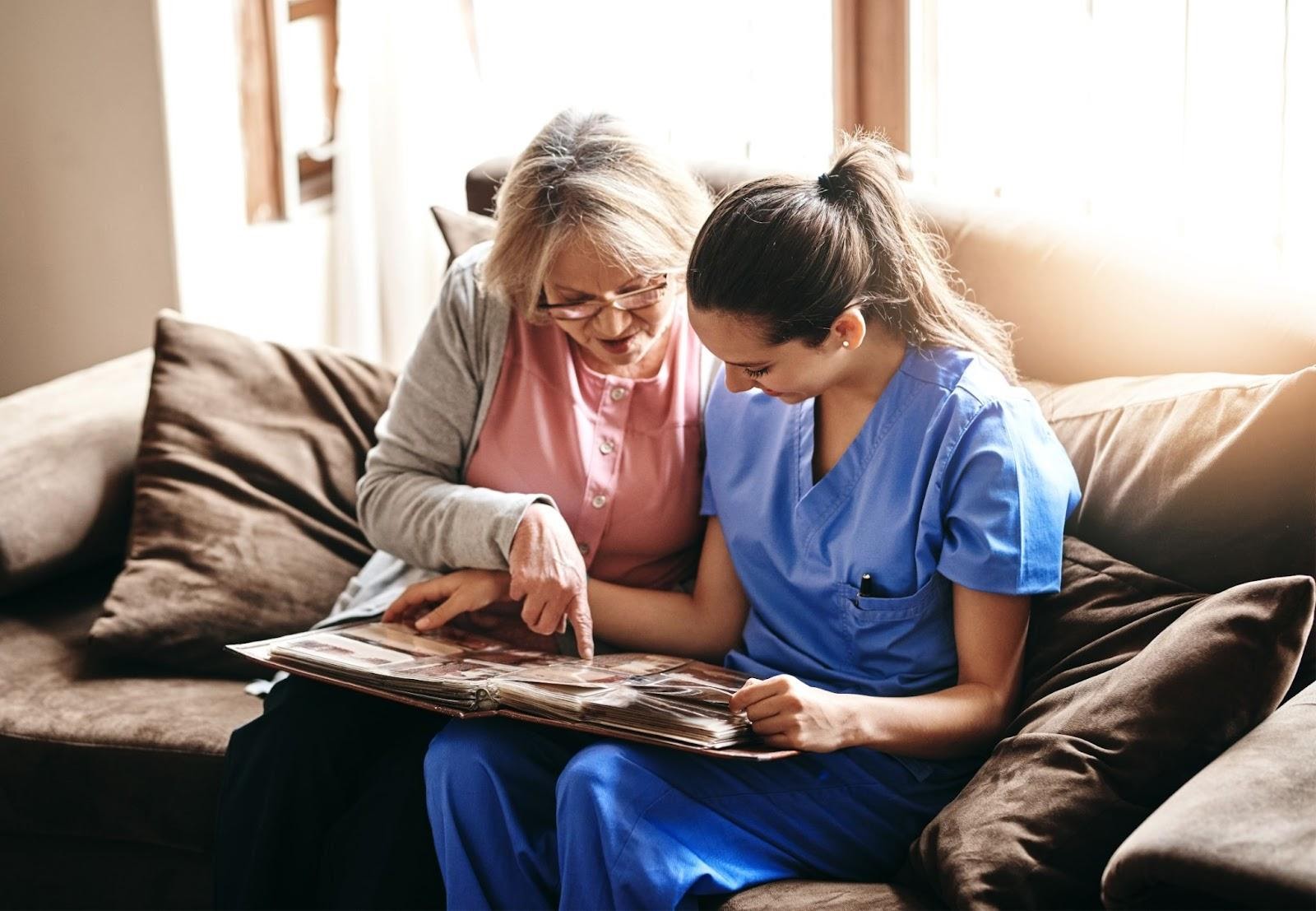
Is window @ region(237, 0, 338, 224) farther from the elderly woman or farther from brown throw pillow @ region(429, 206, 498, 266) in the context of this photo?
the elderly woman

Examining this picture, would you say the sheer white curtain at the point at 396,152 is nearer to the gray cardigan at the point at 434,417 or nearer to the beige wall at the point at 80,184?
the beige wall at the point at 80,184

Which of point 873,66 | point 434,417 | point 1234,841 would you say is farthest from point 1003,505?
point 873,66

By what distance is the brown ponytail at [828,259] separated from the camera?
1382 millimetres

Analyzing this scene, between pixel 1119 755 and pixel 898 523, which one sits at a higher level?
pixel 898 523

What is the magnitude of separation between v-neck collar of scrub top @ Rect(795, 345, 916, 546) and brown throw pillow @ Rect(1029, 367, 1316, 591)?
0.79 feet

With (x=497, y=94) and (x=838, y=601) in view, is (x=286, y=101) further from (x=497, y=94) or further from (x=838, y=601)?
(x=838, y=601)

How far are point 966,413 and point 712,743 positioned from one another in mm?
433

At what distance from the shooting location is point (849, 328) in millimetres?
1423

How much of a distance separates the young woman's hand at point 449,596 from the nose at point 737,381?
0.40 meters

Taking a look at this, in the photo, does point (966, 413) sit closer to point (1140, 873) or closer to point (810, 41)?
point (1140, 873)

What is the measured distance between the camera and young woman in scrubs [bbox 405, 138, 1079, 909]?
137cm

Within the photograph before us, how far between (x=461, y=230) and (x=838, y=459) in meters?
0.86

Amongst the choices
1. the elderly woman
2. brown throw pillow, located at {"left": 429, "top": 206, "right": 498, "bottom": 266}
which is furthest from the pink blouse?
brown throw pillow, located at {"left": 429, "top": 206, "right": 498, "bottom": 266}

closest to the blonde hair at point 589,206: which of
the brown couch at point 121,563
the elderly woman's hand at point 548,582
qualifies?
the elderly woman's hand at point 548,582
